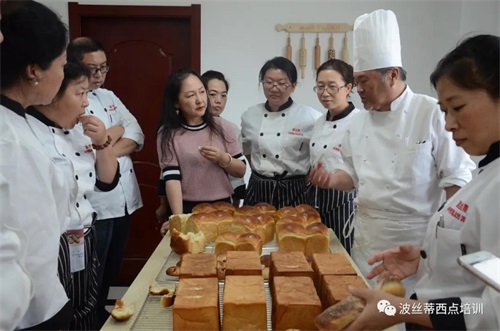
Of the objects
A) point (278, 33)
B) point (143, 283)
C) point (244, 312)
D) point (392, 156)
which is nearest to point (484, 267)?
point (244, 312)

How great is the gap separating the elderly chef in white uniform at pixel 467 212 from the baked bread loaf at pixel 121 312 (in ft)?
1.78

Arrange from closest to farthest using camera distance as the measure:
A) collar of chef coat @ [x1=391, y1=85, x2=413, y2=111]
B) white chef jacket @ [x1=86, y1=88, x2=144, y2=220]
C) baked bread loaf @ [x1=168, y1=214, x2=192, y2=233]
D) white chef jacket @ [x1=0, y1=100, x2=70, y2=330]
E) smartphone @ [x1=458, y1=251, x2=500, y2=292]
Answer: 1. smartphone @ [x1=458, y1=251, x2=500, y2=292]
2. white chef jacket @ [x1=0, y1=100, x2=70, y2=330]
3. collar of chef coat @ [x1=391, y1=85, x2=413, y2=111]
4. baked bread loaf @ [x1=168, y1=214, x2=192, y2=233]
5. white chef jacket @ [x1=86, y1=88, x2=144, y2=220]

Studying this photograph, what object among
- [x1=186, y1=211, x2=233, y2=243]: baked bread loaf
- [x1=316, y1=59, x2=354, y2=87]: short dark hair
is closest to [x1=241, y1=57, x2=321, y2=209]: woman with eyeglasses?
[x1=316, y1=59, x2=354, y2=87]: short dark hair

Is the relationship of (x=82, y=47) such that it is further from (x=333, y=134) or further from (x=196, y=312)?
(x=196, y=312)

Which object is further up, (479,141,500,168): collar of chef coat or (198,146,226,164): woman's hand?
(479,141,500,168): collar of chef coat

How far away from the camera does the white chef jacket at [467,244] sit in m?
0.88

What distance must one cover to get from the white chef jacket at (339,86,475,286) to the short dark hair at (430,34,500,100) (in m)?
0.66

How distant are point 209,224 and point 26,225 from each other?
0.91 m

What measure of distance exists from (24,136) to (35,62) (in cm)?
17

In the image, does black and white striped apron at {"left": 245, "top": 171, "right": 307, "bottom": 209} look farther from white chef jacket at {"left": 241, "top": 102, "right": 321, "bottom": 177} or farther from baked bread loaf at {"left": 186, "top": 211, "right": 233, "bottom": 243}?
baked bread loaf at {"left": 186, "top": 211, "right": 233, "bottom": 243}

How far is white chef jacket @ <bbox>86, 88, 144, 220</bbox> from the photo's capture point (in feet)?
7.11

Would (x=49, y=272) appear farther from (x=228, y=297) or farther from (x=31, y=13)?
(x=31, y=13)

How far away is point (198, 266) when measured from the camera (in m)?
1.30

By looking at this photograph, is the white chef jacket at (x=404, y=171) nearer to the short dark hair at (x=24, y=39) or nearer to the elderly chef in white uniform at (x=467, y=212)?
the elderly chef in white uniform at (x=467, y=212)
